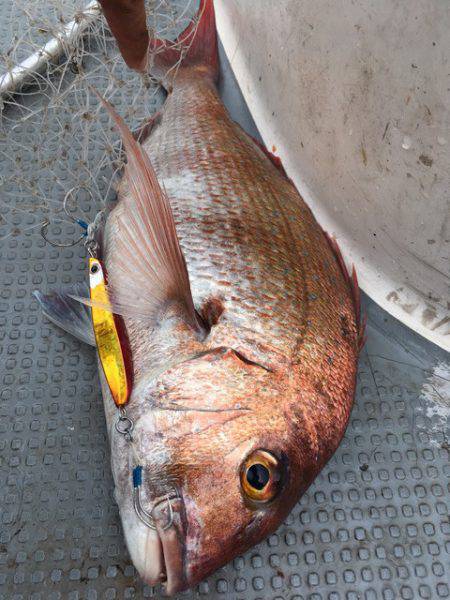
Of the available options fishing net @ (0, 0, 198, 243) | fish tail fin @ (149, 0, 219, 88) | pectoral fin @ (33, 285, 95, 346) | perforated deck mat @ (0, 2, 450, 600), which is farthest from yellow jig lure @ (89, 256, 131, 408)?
fish tail fin @ (149, 0, 219, 88)

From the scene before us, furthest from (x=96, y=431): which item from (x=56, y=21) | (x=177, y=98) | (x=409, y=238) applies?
(x=56, y=21)

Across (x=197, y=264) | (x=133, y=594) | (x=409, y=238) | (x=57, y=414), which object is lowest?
(x=133, y=594)

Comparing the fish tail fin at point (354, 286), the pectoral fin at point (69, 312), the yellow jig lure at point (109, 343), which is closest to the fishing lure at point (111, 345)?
the yellow jig lure at point (109, 343)

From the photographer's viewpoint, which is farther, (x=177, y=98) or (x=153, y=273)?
(x=177, y=98)

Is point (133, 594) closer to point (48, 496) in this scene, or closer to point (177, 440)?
point (48, 496)

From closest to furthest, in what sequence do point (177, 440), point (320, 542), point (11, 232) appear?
point (177, 440)
point (320, 542)
point (11, 232)

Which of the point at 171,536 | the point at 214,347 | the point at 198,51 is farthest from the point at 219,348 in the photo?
the point at 198,51

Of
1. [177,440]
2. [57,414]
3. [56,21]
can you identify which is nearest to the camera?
[177,440]

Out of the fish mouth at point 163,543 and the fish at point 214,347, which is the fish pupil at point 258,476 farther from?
the fish mouth at point 163,543
